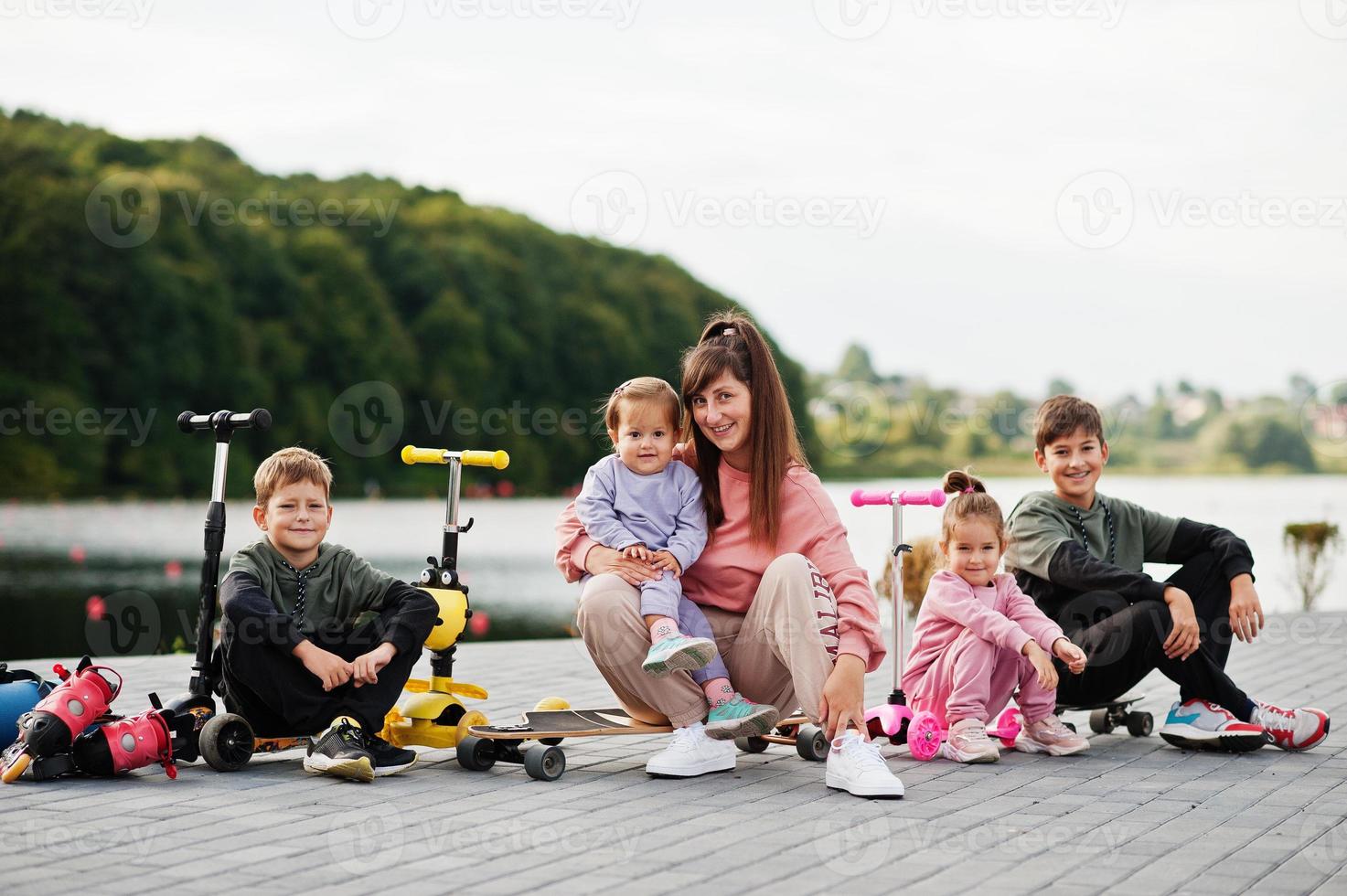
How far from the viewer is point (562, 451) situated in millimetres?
47281

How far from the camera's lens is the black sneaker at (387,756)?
177 inches

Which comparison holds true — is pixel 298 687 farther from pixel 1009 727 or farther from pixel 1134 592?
pixel 1134 592

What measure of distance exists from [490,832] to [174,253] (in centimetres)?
4306

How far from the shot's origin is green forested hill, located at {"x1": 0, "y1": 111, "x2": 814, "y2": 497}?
3819 centimetres

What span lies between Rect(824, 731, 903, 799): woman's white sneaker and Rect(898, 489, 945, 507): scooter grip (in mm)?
951

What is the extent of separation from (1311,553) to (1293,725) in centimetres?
792

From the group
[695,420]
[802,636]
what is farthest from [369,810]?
[695,420]

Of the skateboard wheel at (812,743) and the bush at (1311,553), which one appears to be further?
the bush at (1311,553)

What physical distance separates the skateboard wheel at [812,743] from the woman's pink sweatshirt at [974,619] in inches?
18.5
